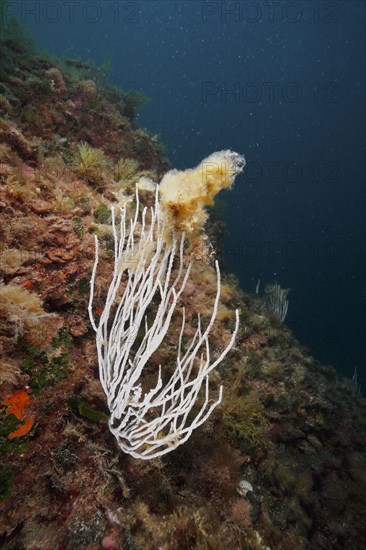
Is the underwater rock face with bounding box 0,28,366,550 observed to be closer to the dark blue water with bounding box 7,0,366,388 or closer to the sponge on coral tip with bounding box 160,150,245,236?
the sponge on coral tip with bounding box 160,150,245,236

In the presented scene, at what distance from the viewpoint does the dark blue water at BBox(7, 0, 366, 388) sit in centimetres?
6103

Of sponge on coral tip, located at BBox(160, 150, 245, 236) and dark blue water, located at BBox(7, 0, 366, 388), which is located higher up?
dark blue water, located at BBox(7, 0, 366, 388)

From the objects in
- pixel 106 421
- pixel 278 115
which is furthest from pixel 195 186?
pixel 278 115

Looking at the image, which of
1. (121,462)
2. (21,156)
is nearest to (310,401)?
(121,462)

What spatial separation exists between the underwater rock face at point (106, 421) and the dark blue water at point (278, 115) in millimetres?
44283

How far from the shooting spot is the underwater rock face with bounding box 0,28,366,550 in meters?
2.12

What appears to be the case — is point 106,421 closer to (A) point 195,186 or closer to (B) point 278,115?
(A) point 195,186

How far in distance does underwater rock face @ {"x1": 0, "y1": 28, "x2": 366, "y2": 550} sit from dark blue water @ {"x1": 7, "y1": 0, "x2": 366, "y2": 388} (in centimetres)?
4428

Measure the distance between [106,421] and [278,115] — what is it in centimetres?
10439

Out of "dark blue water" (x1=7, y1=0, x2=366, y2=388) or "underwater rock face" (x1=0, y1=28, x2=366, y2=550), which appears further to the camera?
"dark blue water" (x1=7, y1=0, x2=366, y2=388)

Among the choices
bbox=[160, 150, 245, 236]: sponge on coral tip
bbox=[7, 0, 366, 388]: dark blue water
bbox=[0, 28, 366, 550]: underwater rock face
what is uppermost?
bbox=[7, 0, 366, 388]: dark blue water

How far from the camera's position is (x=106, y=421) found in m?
2.52

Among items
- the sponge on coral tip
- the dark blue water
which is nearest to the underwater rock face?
the sponge on coral tip

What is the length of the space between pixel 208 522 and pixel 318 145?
302 feet
